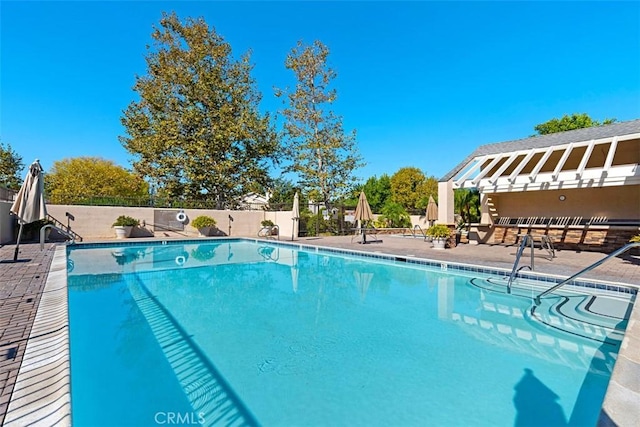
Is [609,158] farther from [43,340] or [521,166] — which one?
[43,340]

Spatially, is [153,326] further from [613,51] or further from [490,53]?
[613,51]

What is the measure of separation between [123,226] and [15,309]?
1319 centimetres

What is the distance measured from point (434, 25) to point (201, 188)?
1715 cm

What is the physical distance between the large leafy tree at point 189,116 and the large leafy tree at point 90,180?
9757mm

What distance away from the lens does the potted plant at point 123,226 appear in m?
15.6

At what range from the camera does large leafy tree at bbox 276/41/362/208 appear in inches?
866

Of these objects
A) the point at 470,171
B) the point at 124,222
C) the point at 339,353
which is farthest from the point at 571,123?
the point at 124,222

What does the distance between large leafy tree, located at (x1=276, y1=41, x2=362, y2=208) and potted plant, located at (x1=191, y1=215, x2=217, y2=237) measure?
7.39m

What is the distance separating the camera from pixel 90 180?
31609 millimetres

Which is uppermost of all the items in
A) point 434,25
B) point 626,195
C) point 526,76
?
point 434,25

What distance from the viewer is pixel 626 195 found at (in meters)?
11.7

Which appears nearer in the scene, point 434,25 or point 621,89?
point 434,25

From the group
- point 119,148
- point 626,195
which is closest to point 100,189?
point 119,148

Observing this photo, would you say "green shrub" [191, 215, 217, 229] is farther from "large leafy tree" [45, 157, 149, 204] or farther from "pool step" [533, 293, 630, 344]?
"pool step" [533, 293, 630, 344]
